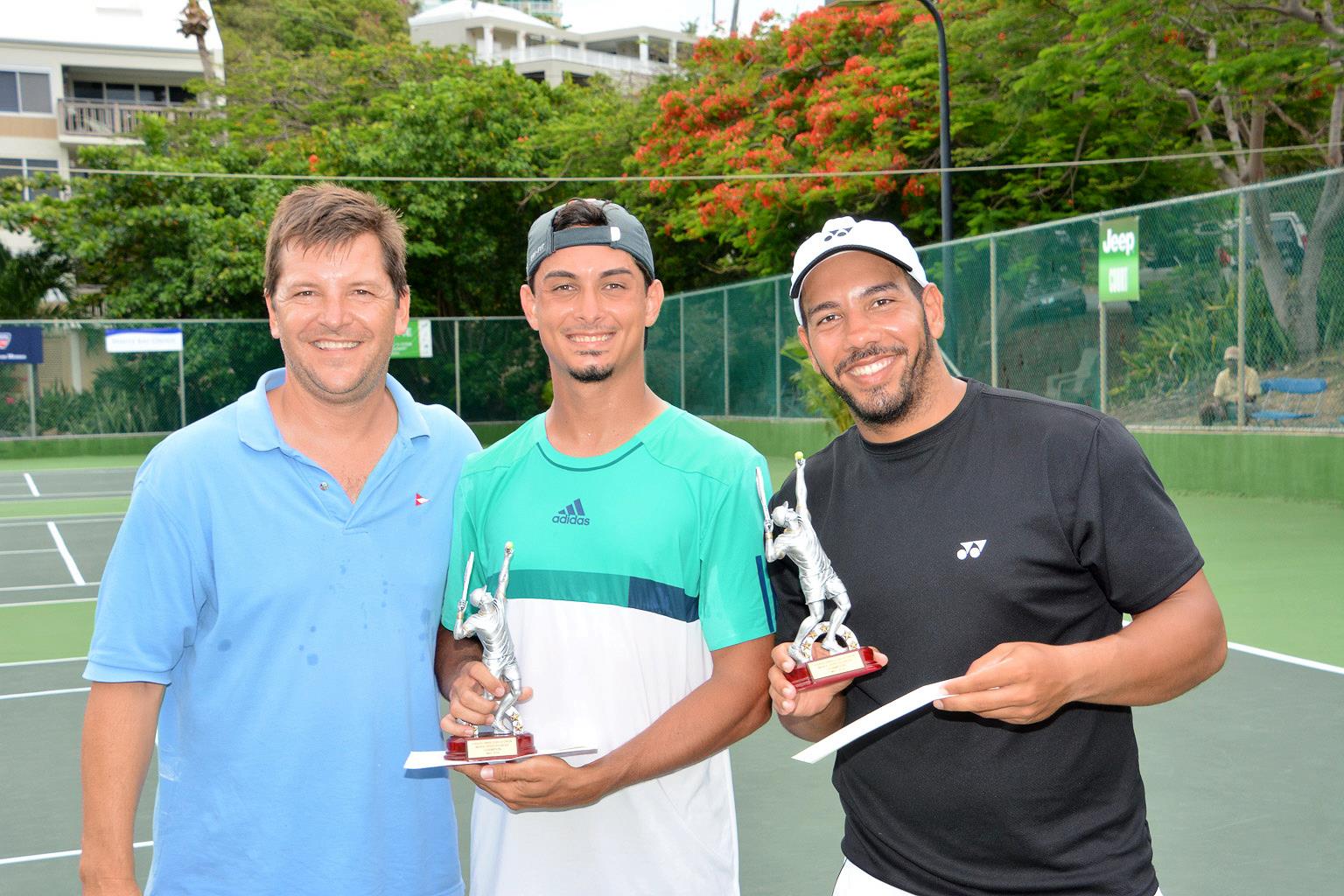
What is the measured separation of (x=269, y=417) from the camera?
110 inches

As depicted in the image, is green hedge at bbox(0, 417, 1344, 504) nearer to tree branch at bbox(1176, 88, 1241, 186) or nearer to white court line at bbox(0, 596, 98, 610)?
tree branch at bbox(1176, 88, 1241, 186)

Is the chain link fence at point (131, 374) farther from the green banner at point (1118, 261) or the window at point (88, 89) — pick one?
the window at point (88, 89)

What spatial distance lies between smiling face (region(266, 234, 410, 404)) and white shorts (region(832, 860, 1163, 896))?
1369mm

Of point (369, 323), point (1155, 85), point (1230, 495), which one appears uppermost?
point (1155, 85)

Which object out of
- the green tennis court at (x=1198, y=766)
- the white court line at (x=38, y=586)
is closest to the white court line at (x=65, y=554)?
the white court line at (x=38, y=586)

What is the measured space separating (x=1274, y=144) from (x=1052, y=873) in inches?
901

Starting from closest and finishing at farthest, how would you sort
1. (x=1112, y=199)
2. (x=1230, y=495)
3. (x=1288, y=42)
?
(x=1230, y=495), (x=1288, y=42), (x=1112, y=199)

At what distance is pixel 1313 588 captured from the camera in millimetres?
9203

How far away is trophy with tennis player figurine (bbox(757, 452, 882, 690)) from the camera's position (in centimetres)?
244

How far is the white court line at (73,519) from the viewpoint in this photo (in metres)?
16.5

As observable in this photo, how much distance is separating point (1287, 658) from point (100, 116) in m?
40.4

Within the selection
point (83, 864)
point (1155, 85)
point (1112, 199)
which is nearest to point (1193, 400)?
point (1155, 85)

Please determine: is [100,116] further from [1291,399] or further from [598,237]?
[598,237]

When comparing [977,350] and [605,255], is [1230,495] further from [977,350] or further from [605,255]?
[605,255]
